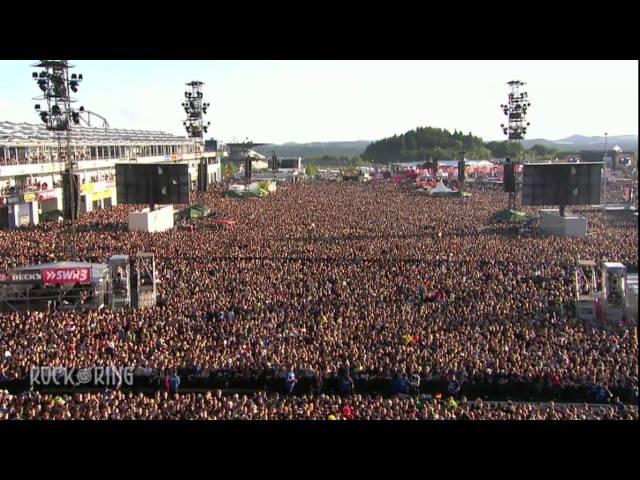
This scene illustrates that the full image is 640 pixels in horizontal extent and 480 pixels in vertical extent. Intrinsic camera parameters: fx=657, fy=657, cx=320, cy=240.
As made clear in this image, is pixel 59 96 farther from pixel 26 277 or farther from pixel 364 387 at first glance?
pixel 364 387

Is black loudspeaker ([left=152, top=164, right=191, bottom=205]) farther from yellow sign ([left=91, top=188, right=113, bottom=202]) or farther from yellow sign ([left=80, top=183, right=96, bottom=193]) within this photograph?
yellow sign ([left=91, top=188, right=113, bottom=202])

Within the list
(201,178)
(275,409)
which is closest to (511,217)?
(275,409)

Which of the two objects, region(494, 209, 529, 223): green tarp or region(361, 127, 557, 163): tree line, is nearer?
region(494, 209, 529, 223): green tarp

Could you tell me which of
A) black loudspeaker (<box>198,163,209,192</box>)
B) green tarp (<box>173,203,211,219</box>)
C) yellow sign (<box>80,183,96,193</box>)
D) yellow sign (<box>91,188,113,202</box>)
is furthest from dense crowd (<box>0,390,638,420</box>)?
black loudspeaker (<box>198,163,209,192</box>)

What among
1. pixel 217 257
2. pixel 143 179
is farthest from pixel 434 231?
pixel 143 179

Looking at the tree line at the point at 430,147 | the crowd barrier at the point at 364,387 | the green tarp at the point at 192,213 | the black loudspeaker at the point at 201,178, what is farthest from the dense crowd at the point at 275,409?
the tree line at the point at 430,147
